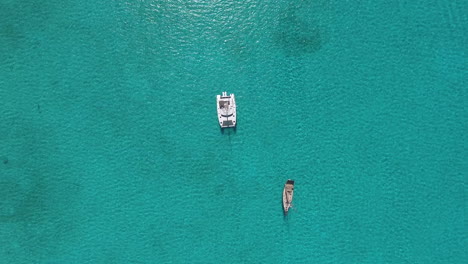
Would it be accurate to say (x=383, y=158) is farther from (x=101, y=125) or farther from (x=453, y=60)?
(x=101, y=125)

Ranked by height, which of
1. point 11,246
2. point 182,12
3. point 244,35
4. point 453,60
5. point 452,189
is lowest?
point 11,246

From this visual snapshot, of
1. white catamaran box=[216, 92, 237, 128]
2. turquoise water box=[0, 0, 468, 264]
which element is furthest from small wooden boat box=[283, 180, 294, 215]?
white catamaran box=[216, 92, 237, 128]

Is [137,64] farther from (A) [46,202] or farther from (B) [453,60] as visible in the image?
(B) [453,60]

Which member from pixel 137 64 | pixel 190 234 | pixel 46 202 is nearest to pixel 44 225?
pixel 46 202

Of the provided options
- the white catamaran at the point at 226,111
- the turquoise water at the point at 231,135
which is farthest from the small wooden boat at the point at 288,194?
the white catamaran at the point at 226,111

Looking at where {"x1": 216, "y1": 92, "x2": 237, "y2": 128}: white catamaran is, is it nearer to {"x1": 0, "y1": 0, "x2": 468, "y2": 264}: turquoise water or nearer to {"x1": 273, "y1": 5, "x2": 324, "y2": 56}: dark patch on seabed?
{"x1": 0, "y1": 0, "x2": 468, "y2": 264}: turquoise water

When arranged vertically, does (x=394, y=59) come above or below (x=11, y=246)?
above
